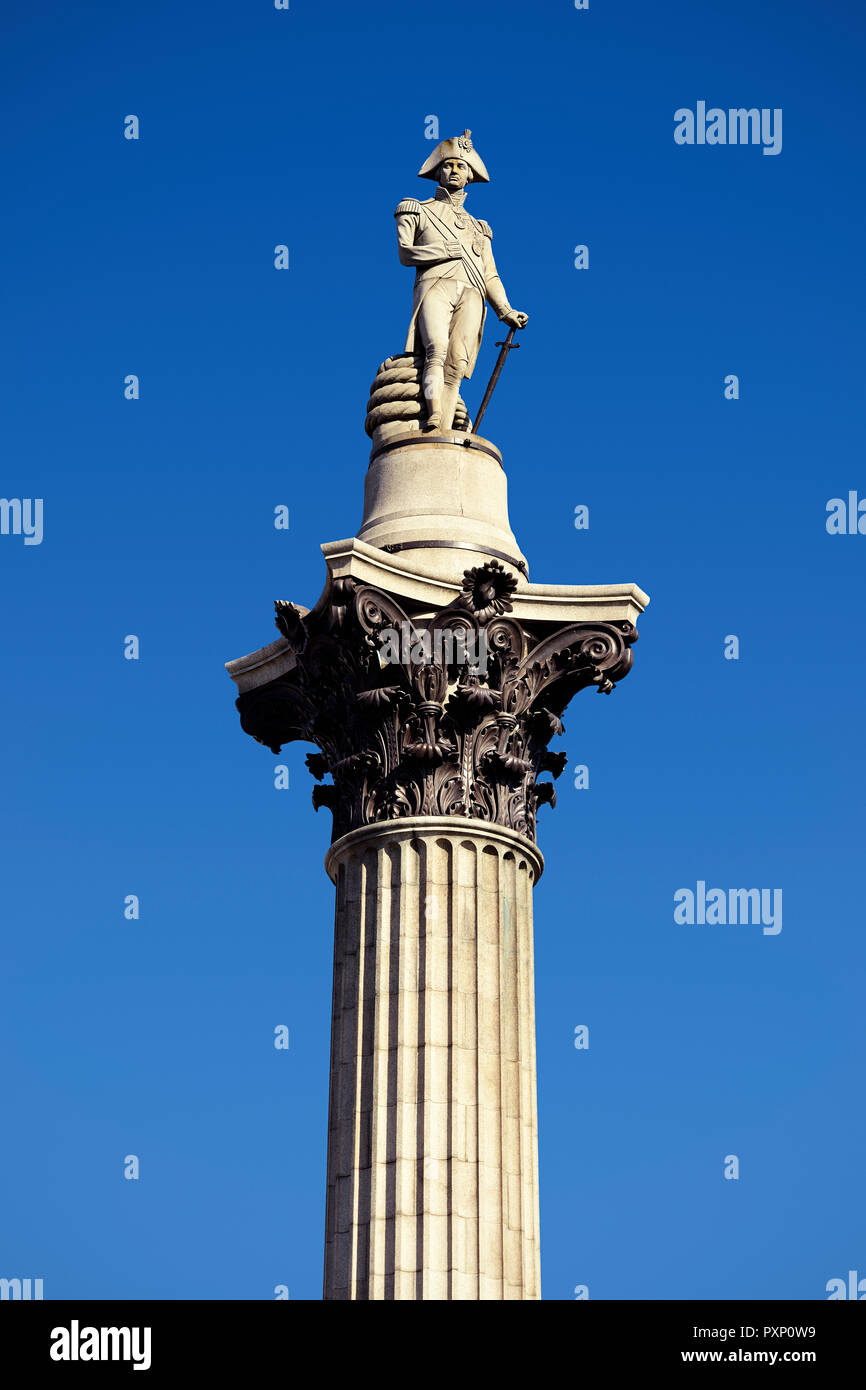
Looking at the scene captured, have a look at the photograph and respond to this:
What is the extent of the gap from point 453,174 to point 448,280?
2151 mm

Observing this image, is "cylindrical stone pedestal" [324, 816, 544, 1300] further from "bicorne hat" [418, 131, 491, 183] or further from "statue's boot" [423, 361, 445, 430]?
"bicorne hat" [418, 131, 491, 183]

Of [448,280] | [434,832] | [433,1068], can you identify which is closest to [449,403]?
[448,280]

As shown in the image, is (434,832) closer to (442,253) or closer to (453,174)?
(442,253)

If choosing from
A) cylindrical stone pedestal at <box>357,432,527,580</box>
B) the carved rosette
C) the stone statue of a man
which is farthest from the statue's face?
the carved rosette

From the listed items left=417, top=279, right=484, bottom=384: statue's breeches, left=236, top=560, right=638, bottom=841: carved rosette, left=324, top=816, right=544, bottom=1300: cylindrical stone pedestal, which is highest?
left=417, top=279, right=484, bottom=384: statue's breeches

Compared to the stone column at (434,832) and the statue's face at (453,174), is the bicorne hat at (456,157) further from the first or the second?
the stone column at (434,832)

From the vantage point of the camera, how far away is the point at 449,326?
1505 inches

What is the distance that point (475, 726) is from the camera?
34.2m

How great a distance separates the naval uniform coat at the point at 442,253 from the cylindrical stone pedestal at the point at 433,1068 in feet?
30.1

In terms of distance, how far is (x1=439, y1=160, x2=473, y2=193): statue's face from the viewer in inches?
1549

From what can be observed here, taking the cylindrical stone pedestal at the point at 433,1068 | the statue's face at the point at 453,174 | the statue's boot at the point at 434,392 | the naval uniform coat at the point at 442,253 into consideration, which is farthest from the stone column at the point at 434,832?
the statue's face at the point at 453,174

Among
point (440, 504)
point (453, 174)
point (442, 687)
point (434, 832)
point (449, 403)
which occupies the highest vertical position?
point (453, 174)

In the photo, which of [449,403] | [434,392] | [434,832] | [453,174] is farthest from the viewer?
[453,174]
